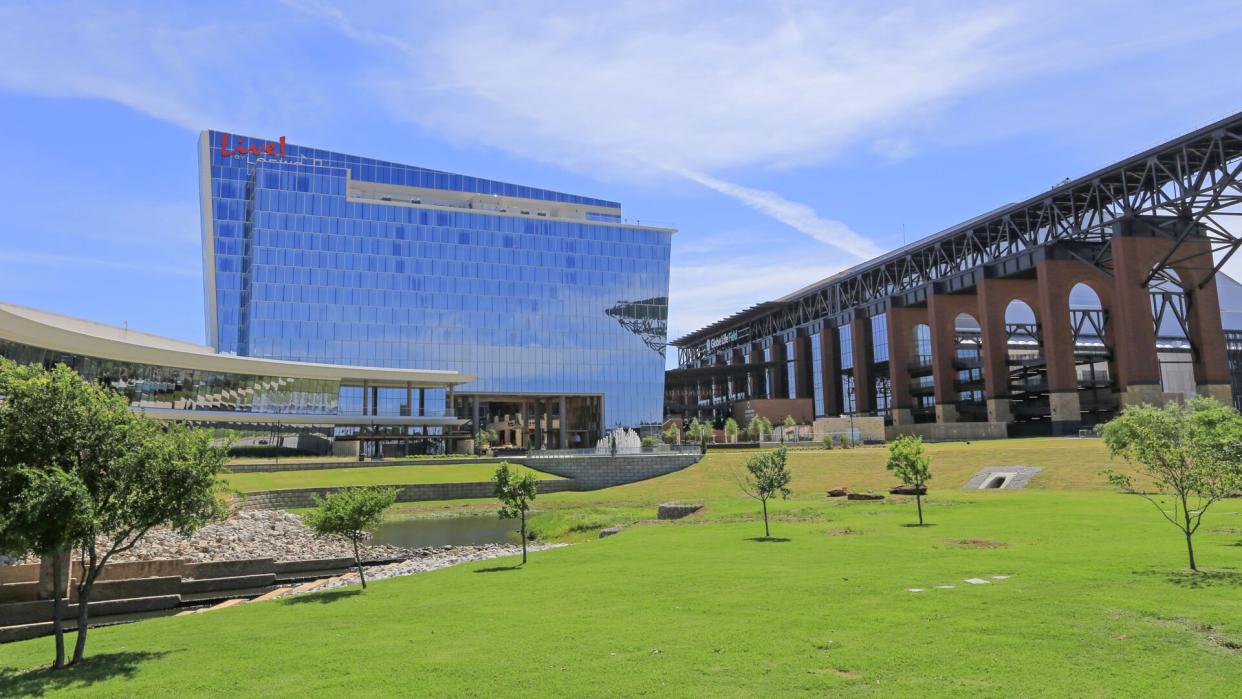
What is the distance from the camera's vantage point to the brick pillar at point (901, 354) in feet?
336

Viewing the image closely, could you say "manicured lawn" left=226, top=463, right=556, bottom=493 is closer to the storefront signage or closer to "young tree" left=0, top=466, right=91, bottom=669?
"young tree" left=0, top=466, right=91, bottom=669

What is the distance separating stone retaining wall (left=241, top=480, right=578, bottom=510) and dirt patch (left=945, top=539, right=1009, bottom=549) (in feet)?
98.5

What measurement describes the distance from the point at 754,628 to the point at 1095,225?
79205 mm

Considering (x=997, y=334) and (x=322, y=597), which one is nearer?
(x=322, y=597)

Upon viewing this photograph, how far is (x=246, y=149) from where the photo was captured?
10419 centimetres

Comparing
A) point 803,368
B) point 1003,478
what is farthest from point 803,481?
point 803,368

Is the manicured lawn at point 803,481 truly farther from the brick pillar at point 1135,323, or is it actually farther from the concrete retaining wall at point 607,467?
the brick pillar at point 1135,323

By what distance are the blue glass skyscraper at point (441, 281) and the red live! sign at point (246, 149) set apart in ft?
0.63

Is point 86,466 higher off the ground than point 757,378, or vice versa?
point 757,378

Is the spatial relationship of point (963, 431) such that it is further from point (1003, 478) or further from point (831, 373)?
point (1003, 478)

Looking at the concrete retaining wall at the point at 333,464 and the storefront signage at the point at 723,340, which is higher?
the storefront signage at the point at 723,340

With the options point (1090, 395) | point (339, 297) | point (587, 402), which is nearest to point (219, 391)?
point (339, 297)

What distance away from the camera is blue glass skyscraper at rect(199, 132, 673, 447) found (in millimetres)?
99938

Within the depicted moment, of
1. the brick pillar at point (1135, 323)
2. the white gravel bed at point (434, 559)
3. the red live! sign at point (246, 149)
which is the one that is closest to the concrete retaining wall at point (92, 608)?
the white gravel bed at point (434, 559)
